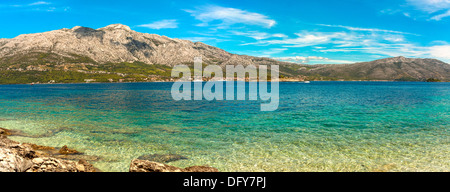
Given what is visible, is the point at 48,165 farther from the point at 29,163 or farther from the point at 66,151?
the point at 66,151

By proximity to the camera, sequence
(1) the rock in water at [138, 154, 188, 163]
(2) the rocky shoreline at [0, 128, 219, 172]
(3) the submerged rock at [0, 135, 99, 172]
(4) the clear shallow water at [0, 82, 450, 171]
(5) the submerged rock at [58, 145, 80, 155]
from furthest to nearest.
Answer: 1. (5) the submerged rock at [58, 145, 80, 155]
2. (1) the rock in water at [138, 154, 188, 163]
3. (4) the clear shallow water at [0, 82, 450, 171]
4. (2) the rocky shoreline at [0, 128, 219, 172]
5. (3) the submerged rock at [0, 135, 99, 172]

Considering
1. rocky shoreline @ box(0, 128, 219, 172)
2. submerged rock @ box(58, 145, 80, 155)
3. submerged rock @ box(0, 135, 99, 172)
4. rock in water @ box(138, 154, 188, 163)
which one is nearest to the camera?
submerged rock @ box(0, 135, 99, 172)

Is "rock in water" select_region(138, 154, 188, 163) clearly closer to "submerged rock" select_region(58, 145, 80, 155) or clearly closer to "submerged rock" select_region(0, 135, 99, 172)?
"submerged rock" select_region(0, 135, 99, 172)

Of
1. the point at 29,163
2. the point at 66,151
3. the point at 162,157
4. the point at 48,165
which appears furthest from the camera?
the point at 66,151

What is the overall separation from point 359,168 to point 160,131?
2362cm

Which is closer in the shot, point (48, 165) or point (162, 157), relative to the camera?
point (48, 165)

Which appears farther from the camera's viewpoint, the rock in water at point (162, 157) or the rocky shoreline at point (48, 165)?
the rock in water at point (162, 157)

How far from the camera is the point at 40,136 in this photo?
28516mm

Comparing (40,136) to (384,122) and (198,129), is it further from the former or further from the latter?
(384,122)

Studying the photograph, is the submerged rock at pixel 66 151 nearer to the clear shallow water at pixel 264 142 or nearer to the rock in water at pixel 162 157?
the clear shallow water at pixel 264 142

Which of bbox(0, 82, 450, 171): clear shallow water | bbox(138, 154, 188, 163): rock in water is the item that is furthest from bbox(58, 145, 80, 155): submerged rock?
bbox(138, 154, 188, 163): rock in water

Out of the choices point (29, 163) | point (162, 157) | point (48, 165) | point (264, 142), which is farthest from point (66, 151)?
point (264, 142)

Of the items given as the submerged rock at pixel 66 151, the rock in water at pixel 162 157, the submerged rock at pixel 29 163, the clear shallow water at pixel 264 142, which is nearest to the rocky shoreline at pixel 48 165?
the submerged rock at pixel 29 163

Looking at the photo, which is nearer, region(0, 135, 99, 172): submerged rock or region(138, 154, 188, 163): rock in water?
region(0, 135, 99, 172): submerged rock
